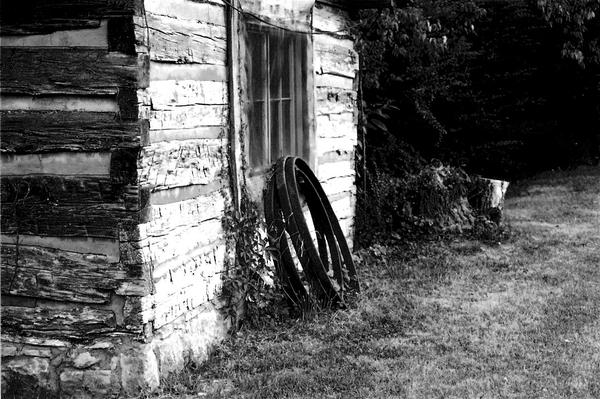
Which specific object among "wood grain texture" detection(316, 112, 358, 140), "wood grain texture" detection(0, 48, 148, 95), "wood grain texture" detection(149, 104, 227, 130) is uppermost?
"wood grain texture" detection(0, 48, 148, 95)

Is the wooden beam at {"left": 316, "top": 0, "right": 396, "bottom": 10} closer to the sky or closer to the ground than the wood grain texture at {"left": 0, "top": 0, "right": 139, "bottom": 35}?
closer to the sky

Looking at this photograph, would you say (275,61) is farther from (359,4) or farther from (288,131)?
(359,4)

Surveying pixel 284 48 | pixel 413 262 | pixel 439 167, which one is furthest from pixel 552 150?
pixel 284 48

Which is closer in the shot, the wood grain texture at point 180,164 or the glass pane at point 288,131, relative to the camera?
the wood grain texture at point 180,164

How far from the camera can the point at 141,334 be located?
15.9 ft

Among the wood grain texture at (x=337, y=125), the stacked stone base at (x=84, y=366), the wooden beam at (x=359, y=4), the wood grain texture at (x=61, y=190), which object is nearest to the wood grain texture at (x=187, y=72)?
the wood grain texture at (x=61, y=190)

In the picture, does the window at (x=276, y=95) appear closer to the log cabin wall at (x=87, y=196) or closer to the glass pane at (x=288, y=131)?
the glass pane at (x=288, y=131)

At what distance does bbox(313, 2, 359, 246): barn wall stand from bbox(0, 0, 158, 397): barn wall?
133 inches

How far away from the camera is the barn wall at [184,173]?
4918 mm

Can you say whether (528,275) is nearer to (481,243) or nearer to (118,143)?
(481,243)

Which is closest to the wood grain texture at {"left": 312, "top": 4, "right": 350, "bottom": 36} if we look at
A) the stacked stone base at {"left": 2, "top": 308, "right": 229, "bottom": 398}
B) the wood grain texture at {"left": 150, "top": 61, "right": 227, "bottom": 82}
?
the wood grain texture at {"left": 150, "top": 61, "right": 227, "bottom": 82}

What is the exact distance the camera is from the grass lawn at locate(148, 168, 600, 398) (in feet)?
16.8

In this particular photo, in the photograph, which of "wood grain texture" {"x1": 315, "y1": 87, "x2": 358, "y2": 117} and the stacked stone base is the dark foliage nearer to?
"wood grain texture" {"x1": 315, "y1": 87, "x2": 358, "y2": 117}

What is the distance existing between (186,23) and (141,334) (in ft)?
6.91
